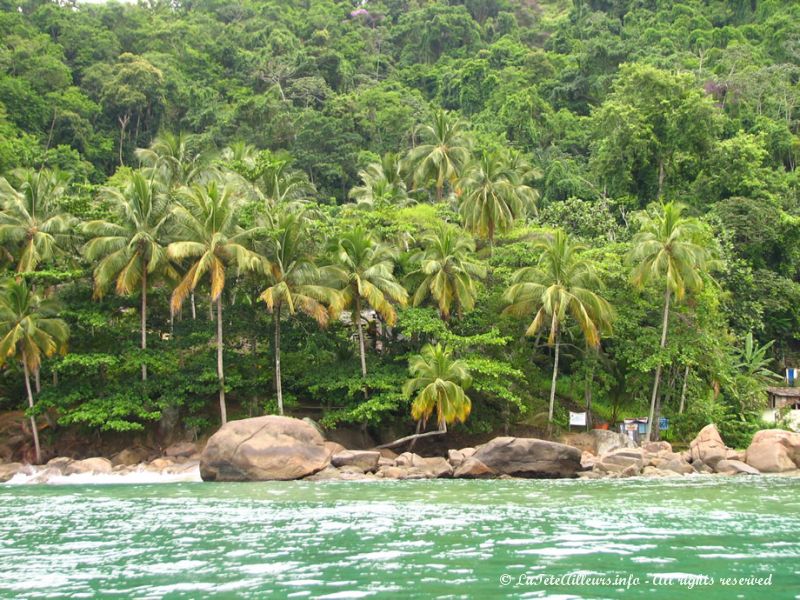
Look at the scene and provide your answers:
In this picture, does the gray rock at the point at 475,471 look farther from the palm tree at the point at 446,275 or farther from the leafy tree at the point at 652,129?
the leafy tree at the point at 652,129

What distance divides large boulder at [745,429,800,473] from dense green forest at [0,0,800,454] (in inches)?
291

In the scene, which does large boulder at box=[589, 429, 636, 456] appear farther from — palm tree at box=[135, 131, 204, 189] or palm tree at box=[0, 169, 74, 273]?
palm tree at box=[0, 169, 74, 273]

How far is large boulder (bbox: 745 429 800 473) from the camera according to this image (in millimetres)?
30938

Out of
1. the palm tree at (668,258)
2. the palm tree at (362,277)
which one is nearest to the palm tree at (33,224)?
the palm tree at (362,277)

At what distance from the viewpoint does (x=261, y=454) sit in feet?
96.4

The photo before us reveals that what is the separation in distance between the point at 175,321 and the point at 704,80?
49.1 meters

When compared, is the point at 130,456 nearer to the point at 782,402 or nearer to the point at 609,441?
the point at 609,441

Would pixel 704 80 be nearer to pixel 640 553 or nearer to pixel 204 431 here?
pixel 204 431

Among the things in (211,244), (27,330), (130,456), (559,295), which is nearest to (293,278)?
(211,244)

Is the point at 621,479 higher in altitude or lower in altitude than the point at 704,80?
lower

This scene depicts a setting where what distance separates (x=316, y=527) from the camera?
1717cm

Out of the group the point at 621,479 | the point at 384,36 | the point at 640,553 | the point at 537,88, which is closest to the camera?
the point at 640,553

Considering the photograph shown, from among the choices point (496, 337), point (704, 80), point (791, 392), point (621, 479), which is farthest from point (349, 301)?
point (704, 80)

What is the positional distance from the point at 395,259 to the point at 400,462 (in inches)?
510
